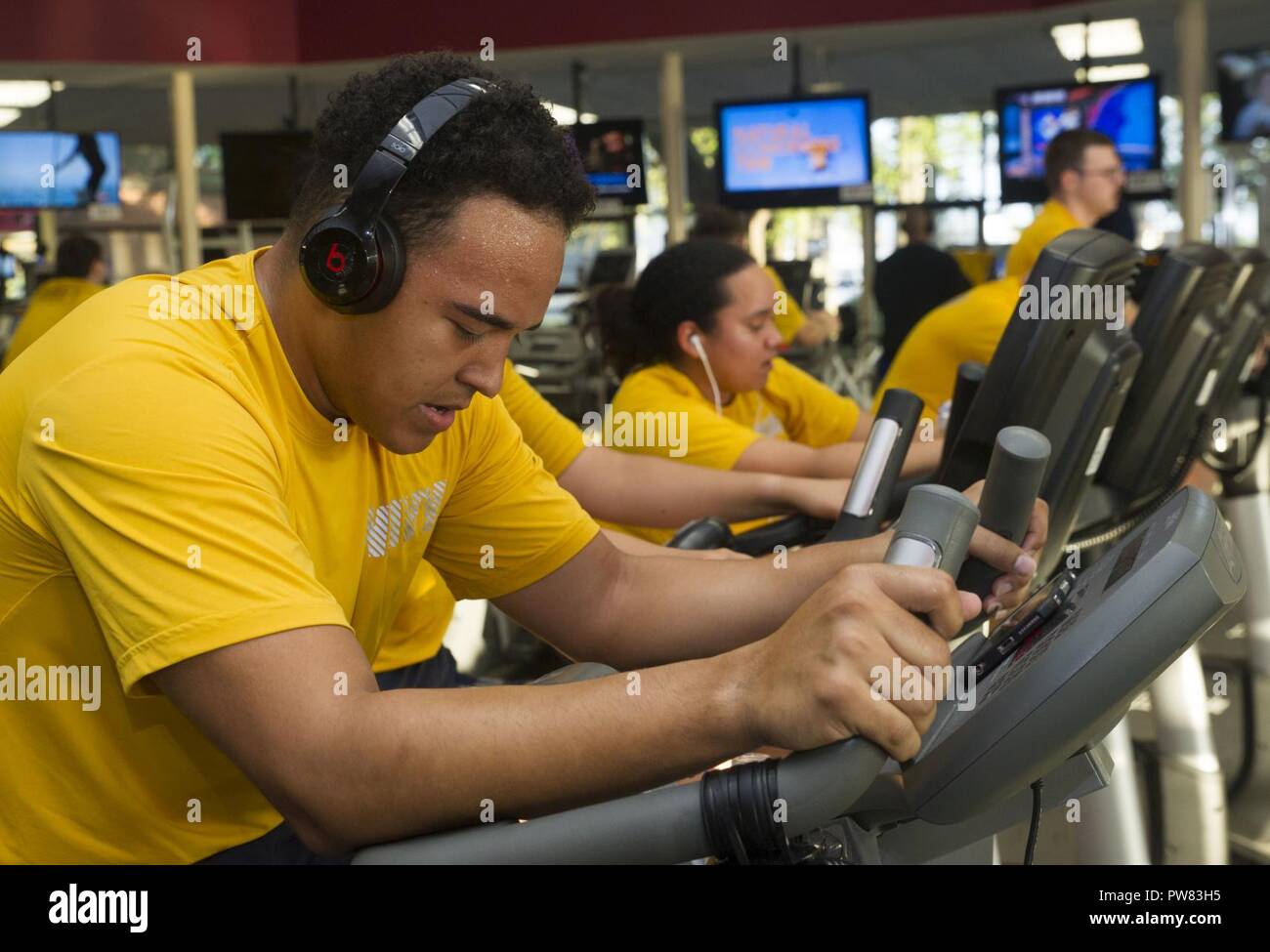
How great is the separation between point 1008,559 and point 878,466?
0.34m

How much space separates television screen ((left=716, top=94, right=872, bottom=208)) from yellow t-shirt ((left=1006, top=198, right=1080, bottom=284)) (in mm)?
3819

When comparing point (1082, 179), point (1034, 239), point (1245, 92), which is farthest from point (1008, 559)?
point (1245, 92)

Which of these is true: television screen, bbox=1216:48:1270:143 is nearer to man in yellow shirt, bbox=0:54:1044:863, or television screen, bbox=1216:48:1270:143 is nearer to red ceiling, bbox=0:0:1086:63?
red ceiling, bbox=0:0:1086:63

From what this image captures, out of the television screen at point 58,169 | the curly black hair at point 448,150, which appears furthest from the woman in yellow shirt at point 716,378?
the television screen at point 58,169

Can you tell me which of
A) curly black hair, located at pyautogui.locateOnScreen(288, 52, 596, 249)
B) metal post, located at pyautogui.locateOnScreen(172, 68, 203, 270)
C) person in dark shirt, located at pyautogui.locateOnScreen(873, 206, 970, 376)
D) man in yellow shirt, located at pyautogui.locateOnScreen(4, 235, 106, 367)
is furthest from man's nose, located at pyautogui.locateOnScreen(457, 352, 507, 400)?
metal post, located at pyautogui.locateOnScreen(172, 68, 203, 270)

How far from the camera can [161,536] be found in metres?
0.99

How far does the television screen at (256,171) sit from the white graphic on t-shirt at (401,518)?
6661 millimetres

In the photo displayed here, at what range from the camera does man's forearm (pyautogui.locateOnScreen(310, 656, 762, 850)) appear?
0.95 m

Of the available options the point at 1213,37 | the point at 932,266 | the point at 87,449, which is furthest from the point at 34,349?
the point at 1213,37

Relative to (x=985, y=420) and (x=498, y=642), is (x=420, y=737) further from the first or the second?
(x=498, y=642)

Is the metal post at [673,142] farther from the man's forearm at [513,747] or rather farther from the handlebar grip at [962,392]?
the man's forearm at [513,747]

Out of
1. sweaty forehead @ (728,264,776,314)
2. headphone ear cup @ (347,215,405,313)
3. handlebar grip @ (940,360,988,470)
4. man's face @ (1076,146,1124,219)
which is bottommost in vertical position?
handlebar grip @ (940,360,988,470)

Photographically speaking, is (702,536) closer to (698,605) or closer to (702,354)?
(698,605)

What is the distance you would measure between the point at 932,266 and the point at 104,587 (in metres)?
6.80
